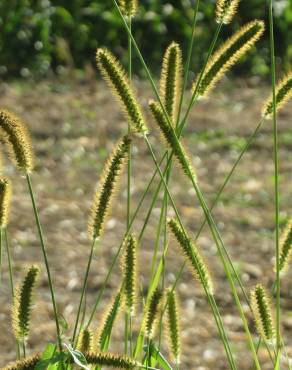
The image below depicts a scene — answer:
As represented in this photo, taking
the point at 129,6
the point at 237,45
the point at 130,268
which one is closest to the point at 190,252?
the point at 130,268

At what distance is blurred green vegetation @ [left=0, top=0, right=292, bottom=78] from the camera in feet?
29.9

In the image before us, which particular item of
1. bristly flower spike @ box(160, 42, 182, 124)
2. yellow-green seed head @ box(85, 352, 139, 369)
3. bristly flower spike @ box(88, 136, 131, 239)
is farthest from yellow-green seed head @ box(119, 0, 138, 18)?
yellow-green seed head @ box(85, 352, 139, 369)

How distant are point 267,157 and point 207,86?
491cm

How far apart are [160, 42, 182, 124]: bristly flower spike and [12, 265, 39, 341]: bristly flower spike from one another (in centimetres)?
48

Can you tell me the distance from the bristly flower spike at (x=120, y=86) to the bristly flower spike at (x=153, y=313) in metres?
0.36

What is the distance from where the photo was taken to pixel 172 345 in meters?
2.44

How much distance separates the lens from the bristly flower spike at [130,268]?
2.26 metres

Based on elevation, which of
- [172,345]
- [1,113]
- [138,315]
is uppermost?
[1,113]

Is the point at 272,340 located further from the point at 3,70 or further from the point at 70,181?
the point at 3,70

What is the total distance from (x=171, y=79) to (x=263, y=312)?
560 millimetres

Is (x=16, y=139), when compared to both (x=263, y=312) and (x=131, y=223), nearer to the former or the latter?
(x=131, y=223)

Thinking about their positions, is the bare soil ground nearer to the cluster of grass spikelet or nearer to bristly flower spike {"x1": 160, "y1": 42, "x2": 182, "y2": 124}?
the cluster of grass spikelet

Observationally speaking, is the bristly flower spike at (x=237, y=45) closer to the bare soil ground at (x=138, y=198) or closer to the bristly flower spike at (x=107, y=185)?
the bristly flower spike at (x=107, y=185)

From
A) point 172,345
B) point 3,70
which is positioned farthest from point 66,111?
point 172,345
